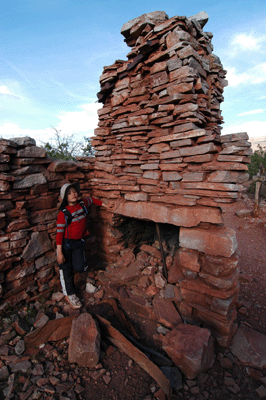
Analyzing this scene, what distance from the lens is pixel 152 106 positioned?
Result: 325 centimetres

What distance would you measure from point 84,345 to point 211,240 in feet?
7.00

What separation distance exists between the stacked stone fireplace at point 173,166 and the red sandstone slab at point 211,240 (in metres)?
0.01

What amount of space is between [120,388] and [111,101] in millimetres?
4537

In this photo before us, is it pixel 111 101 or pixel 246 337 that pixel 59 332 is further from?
pixel 111 101

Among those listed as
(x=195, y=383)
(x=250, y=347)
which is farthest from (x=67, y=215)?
(x=250, y=347)

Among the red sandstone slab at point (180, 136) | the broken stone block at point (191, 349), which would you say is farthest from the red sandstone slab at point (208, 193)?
the broken stone block at point (191, 349)

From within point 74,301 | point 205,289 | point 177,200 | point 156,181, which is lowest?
point 74,301

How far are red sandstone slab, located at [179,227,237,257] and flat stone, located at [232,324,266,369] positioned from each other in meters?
1.36

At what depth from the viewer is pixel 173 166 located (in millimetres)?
3020

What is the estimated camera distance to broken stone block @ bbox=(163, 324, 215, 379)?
2314 millimetres

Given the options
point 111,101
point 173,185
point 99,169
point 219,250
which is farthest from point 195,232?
point 111,101

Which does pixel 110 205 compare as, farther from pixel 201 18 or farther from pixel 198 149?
pixel 201 18

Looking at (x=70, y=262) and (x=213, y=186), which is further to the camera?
(x=70, y=262)

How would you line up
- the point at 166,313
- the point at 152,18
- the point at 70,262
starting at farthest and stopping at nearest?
the point at 70,262
the point at 152,18
the point at 166,313
